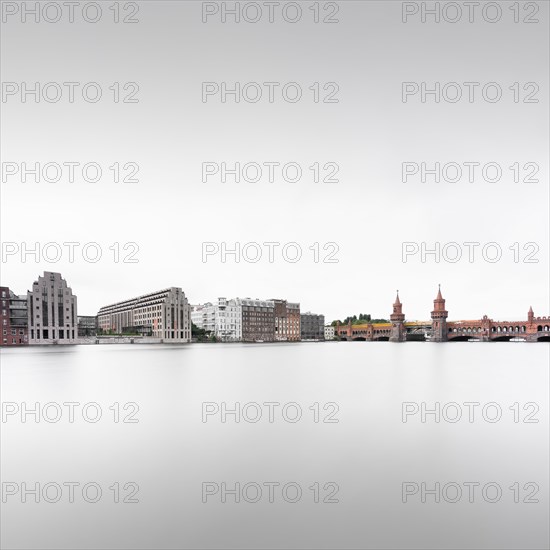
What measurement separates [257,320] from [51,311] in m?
72.3

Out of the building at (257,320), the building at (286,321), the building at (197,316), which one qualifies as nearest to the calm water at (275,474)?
the building at (257,320)

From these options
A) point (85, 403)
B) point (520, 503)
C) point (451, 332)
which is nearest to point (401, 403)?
point (520, 503)

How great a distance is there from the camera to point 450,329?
154 m

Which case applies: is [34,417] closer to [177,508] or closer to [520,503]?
[177,508]

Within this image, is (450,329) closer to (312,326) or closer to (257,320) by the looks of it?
(312,326)

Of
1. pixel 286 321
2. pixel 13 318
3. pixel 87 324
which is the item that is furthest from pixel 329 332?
pixel 13 318

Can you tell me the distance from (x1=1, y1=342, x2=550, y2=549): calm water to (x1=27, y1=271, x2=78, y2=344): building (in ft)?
308

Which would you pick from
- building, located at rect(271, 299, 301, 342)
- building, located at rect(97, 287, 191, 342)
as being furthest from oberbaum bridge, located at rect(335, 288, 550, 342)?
Result: building, located at rect(97, 287, 191, 342)

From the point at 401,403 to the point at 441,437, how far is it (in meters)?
6.63

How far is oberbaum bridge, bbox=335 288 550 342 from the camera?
432 feet

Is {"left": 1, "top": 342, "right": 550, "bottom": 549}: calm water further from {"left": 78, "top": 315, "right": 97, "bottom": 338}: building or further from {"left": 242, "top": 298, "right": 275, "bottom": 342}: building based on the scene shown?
{"left": 78, "top": 315, "right": 97, "bottom": 338}: building

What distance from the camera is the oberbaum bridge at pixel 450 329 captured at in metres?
132

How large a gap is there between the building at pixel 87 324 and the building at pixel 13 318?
2782 inches

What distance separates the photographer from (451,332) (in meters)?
153
